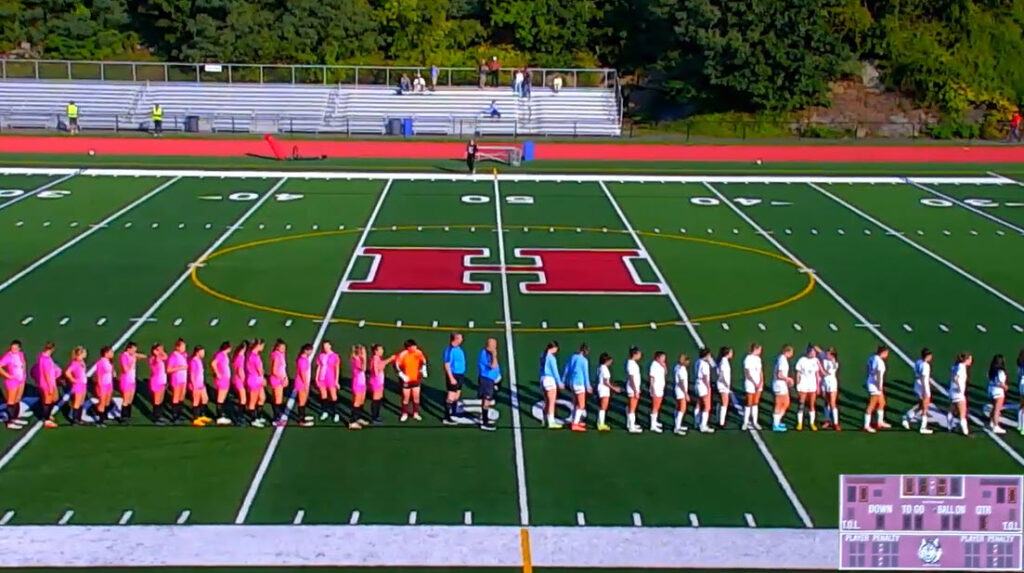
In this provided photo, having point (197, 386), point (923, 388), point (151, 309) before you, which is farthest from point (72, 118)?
point (923, 388)

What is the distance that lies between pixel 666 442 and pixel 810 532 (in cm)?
282

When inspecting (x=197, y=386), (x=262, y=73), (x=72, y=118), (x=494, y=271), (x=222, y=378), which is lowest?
(x=72, y=118)

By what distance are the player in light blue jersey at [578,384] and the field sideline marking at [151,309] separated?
585 centimetres

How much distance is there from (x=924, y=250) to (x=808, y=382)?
12.5m

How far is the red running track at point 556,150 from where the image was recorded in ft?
139

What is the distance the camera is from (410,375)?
1537 centimetres

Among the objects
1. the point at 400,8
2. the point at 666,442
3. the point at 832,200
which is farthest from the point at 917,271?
the point at 400,8

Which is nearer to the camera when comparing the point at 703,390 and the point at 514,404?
the point at 703,390

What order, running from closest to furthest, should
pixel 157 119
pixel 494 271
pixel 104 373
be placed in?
pixel 104 373, pixel 494 271, pixel 157 119

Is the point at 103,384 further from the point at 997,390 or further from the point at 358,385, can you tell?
the point at 997,390

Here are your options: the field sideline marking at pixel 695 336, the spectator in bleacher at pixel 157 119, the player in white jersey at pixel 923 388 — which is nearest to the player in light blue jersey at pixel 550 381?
the field sideline marking at pixel 695 336

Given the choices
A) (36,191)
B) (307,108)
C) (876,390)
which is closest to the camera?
(876,390)

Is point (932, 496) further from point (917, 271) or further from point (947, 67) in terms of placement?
point (947, 67)

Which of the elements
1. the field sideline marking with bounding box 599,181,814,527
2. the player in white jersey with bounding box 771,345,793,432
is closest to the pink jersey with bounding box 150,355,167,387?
the field sideline marking with bounding box 599,181,814,527
